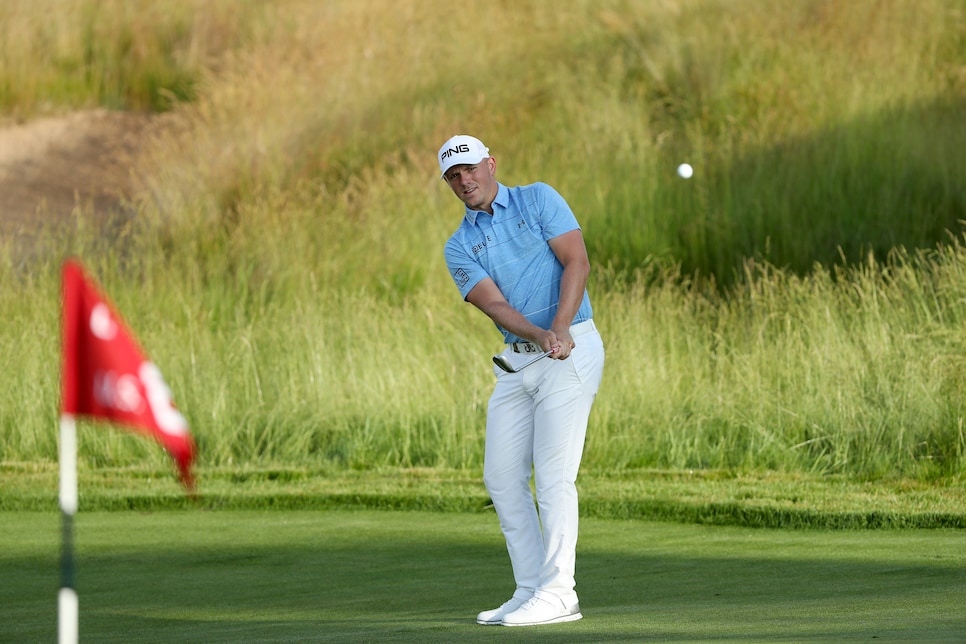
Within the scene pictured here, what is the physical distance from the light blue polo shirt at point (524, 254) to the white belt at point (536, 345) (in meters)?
0.02

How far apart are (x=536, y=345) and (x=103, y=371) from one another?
2.58 metres

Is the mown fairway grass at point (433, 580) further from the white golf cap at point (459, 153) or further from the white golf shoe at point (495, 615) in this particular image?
the white golf cap at point (459, 153)

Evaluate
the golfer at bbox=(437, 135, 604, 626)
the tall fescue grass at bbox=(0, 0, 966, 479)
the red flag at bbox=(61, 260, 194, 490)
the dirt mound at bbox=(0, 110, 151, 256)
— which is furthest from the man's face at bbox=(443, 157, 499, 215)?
the dirt mound at bbox=(0, 110, 151, 256)

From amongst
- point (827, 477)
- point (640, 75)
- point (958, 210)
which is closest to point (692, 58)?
point (640, 75)

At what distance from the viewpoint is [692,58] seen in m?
20.3

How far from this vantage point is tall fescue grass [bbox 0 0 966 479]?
38.8 ft

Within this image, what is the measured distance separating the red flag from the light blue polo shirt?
262cm

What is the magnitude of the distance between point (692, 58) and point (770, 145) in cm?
256

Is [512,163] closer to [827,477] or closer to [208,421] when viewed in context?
[208,421]

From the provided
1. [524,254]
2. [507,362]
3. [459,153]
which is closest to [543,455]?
[507,362]

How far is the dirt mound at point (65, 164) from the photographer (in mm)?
22312

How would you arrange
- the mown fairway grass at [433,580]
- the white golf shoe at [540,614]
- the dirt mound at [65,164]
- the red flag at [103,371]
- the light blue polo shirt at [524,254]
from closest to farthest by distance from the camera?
the red flag at [103,371], the mown fairway grass at [433,580], the white golf shoe at [540,614], the light blue polo shirt at [524,254], the dirt mound at [65,164]

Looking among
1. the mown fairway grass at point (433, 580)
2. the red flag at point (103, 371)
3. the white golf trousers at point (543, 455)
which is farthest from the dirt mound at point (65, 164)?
the red flag at point (103, 371)

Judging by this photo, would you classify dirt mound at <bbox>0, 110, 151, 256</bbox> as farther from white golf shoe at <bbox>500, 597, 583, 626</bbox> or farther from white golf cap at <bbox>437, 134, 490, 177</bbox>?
white golf shoe at <bbox>500, 597, 583, 626</bbox>
